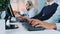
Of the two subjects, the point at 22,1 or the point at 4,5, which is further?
the point at 22,1

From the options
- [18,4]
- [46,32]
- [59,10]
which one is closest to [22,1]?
[18,4]

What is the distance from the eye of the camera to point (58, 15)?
196 centimetres

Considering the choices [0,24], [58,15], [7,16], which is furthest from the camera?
[58,15]

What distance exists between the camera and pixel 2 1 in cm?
95

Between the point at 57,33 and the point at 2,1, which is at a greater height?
the point at 2,1

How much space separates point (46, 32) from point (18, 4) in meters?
4.25

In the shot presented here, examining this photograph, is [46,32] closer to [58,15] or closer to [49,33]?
[49,33]

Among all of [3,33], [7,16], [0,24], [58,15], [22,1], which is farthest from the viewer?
[22,1]

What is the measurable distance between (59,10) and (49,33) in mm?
1158

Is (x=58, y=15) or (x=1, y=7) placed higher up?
(x=1, y=7)

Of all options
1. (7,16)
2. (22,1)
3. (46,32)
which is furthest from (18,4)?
(46,32)

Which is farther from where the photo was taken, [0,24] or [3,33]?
[0,24]

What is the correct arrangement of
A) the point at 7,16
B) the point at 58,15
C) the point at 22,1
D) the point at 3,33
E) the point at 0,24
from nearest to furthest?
the point at 3,33 → the point at 0,24 → the point at 7,16 → the point at 58,15 → the point at 22,1

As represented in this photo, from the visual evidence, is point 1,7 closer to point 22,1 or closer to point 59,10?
point 59,10
